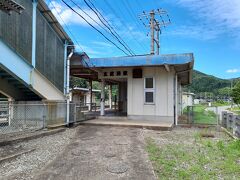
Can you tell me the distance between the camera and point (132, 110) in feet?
41.8

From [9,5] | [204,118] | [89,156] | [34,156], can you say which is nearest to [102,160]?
[89,156]

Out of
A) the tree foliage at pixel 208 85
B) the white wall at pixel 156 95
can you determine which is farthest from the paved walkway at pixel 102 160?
the tree foliage at pixel 208 85

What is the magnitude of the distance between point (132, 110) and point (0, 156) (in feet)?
25.3

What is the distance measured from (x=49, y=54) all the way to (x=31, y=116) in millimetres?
2928

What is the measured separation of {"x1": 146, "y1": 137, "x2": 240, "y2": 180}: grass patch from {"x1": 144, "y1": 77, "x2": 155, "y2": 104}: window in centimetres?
472

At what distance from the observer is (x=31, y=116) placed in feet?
30.2

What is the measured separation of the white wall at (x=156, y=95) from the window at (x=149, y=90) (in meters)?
0.15

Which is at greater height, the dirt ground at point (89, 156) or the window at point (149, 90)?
the window at point (149, 90)

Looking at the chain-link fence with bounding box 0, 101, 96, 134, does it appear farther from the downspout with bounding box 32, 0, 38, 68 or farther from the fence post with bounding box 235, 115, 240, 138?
the fence post with bounding box 235, 115, 240, 138

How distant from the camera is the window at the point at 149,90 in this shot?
491 inches

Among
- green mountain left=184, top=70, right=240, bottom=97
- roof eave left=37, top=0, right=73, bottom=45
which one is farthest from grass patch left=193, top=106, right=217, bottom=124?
green mountain left=184, top=70, right=240, bottom=97

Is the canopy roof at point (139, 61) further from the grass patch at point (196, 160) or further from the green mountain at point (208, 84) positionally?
the green mountain at point (208, 84)

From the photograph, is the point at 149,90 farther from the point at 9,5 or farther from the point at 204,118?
the point at 9,5

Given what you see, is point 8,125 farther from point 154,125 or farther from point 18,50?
point 154,125
